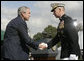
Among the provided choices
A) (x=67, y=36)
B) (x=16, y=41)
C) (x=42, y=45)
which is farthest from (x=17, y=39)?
(x=67, y=36)

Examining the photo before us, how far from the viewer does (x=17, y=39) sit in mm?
7355

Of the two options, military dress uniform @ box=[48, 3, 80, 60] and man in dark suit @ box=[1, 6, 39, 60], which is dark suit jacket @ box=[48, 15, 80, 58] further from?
man in dark suit @ box=[1, 6, 39, 60]

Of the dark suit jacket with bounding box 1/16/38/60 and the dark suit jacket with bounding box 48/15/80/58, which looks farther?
the dark suit jacket with bounding box 1/16/38/60

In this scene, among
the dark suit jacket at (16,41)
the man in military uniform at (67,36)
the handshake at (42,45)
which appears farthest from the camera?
the handshake at (42,45)

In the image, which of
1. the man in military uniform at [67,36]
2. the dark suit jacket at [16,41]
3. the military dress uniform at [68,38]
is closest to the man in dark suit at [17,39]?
the dark suit jacket at [16,41]

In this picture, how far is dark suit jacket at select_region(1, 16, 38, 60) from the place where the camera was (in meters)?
7.31

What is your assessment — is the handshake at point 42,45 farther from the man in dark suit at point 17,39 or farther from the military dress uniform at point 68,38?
the military dress uniform at point 68,38

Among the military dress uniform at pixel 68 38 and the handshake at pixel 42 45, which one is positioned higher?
the military dress uniform at pixel 68 38

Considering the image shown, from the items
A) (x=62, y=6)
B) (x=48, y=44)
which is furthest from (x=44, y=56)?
(x=62, y=6)

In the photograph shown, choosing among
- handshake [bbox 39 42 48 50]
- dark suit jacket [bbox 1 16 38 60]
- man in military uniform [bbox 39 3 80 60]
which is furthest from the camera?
handshake [bbox 39 42 48 50]

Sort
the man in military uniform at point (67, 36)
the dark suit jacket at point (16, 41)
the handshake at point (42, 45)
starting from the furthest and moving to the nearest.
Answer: the handshake at point (42, 45) < the dark suit jacket at point (16, 41) < the man in military uniform at point (67, 36)

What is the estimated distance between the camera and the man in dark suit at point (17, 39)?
7312 mm

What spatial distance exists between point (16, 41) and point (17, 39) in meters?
0.05

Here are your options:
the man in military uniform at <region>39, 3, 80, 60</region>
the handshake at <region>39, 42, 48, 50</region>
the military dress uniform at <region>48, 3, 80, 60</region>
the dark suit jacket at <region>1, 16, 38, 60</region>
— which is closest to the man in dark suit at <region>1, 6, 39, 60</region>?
the dark suit jacket at <region>1, 16, 38, 60</region>
